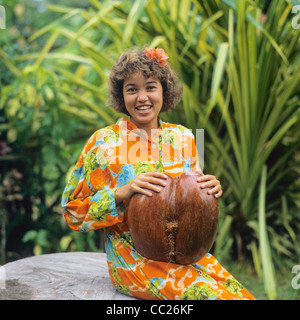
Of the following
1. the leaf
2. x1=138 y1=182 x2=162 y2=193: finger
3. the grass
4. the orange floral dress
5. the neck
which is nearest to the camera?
x1=138 y1=182 x2=162 y2=193: finger

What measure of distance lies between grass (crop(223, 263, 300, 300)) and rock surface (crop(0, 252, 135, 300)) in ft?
3.26

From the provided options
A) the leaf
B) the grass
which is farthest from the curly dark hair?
the grass

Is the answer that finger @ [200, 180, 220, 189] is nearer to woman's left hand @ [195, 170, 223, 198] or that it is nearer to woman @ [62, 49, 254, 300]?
woman's left hand @ [195, 170, 223, 198]

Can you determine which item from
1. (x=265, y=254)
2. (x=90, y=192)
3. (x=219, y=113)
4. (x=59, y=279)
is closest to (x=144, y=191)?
(x=90, y=192)

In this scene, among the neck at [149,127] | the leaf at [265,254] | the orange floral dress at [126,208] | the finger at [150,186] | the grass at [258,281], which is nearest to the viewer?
the finger at [150,186]

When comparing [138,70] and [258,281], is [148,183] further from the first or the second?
[258,281]

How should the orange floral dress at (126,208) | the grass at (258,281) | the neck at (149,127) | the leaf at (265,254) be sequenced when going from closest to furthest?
the orange floral dress at (126,208), the neck at (149,127), the leaf at (265,254), the grass at (258,281)

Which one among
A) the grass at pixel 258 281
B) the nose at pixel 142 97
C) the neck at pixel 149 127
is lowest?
the grass at pixel 258 281

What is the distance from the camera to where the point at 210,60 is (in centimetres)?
272

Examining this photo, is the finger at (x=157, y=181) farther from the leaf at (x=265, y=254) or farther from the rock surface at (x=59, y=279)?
the leaf at (x=265, y=254)

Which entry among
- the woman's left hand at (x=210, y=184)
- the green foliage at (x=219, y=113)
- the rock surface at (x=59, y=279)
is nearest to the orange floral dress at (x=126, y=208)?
the rock surface at (x=59, y=279)

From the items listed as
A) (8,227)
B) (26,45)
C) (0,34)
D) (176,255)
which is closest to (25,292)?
(176,255)

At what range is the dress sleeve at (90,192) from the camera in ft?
4.63

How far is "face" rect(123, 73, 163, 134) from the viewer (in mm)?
1431
